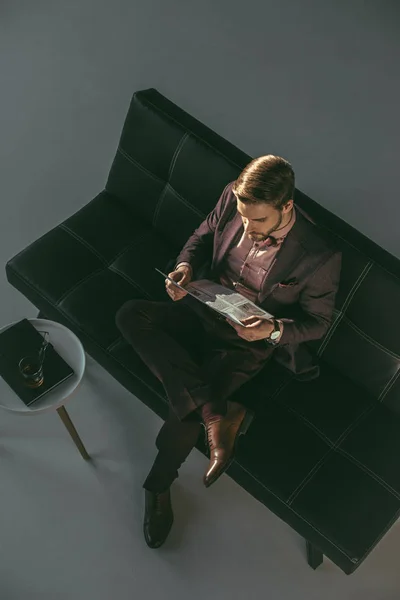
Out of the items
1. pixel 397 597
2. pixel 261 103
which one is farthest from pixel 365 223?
pixel 397 597

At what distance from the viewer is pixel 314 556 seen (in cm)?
248

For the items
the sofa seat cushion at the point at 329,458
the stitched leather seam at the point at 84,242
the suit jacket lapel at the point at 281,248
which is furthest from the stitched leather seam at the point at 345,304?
the stitched leather seam at the point at 84,242

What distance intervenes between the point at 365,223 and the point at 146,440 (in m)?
1.60

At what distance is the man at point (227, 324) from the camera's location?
2229mm

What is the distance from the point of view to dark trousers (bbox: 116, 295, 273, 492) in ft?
7.54

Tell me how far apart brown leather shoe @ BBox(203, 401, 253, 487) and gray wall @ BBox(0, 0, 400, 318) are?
4.74 feet

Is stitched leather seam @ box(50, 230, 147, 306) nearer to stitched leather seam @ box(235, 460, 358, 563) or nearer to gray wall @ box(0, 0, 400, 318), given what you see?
gray wall @ box(0, 0, 400, 318)

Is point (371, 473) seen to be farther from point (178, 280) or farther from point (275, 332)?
point (178, 280)

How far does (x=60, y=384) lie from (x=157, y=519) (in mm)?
622

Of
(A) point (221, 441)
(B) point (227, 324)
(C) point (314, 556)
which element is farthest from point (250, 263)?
(C) point (314, 556)

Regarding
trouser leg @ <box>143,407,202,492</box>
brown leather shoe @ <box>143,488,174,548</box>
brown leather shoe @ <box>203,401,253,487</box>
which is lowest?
brown leather shoe @ <box>143,488,174,548</box>

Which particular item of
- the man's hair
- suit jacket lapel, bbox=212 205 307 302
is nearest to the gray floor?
suit jacket lapel, bbox=212 205 307 302

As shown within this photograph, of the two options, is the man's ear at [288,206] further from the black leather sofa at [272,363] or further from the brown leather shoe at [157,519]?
the brown leather shoe at [157,519]

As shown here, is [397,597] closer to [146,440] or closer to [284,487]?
[284,487]
